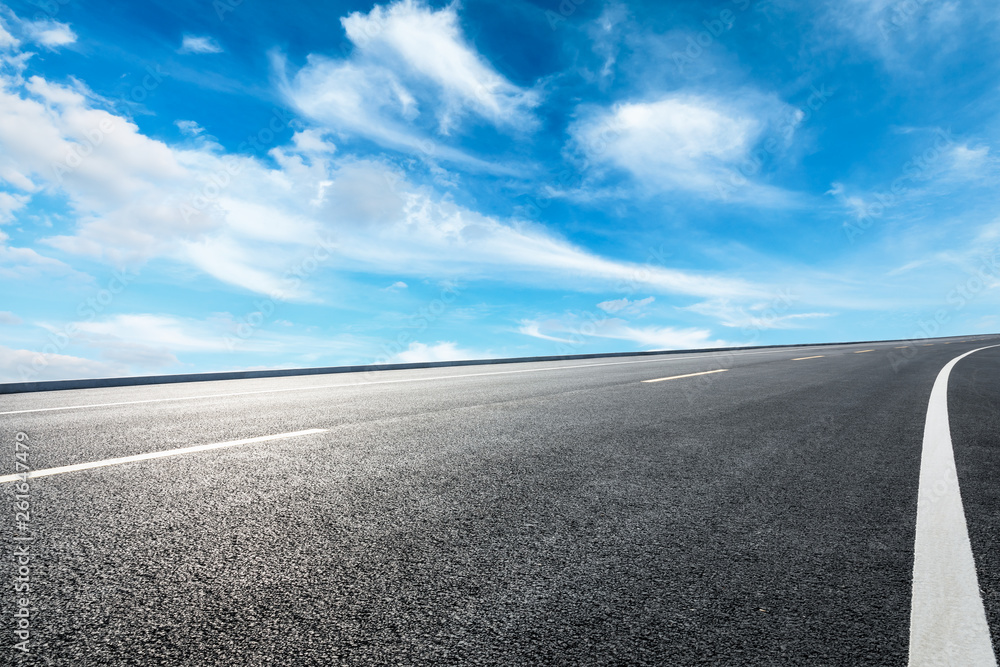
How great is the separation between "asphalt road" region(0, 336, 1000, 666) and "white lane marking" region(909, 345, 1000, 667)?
5 centimetres

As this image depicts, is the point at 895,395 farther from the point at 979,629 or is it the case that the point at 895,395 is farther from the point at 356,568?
the point at 356,568

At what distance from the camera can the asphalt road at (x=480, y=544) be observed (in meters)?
1.67

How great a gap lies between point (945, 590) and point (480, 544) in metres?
1.76

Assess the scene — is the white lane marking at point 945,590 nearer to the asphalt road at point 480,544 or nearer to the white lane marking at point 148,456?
the asphalt road at point 480,544

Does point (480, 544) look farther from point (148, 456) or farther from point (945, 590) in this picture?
point (148, 456)

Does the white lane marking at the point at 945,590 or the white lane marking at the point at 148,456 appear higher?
the white lane marking at the point at 148,456

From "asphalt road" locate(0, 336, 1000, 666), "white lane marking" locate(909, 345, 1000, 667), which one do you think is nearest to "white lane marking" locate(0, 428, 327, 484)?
"asphalt road" locate(0, 336, 1000, 666)

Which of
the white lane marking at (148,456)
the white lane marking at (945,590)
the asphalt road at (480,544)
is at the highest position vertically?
the white lane marking at (148,456)

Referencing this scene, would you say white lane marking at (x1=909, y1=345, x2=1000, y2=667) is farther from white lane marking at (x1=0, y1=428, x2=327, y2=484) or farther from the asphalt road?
white lane marking at (x1=0, y1=428, x2=327, y2=484)

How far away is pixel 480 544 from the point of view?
93.3 inches

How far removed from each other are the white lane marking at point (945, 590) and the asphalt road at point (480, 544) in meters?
0.05

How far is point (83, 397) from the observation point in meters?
8.30

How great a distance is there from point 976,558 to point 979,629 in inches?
29.7

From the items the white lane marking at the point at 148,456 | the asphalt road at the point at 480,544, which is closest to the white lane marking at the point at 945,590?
the asphalt road at the point at 480,544
